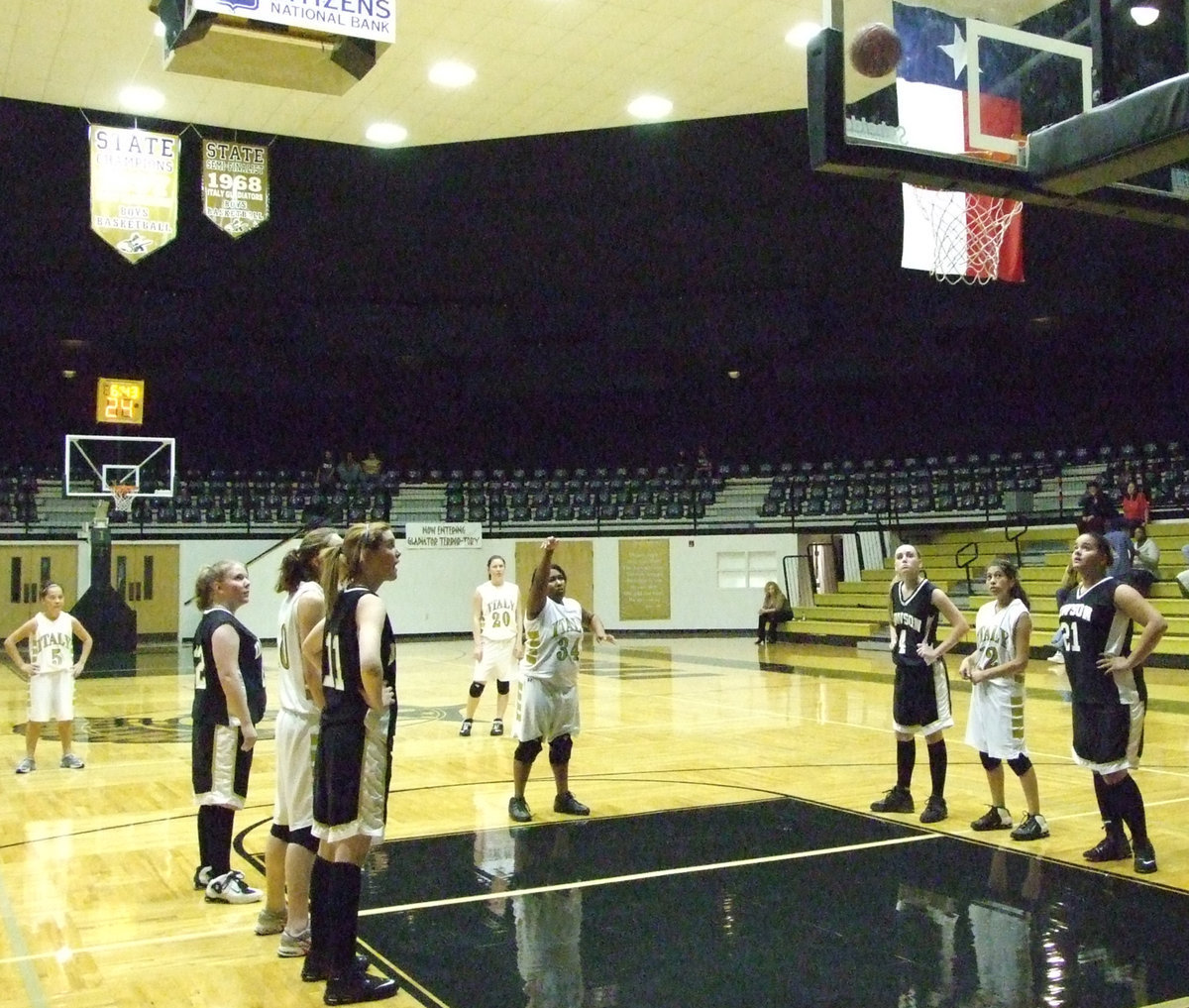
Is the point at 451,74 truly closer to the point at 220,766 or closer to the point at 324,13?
the point at 324,13

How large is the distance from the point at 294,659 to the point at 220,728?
0.94m

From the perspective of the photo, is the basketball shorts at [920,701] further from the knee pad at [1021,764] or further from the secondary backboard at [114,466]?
the secondary backboard at [114,466]

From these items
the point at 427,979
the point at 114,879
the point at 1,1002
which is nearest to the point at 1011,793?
the point at 427,979

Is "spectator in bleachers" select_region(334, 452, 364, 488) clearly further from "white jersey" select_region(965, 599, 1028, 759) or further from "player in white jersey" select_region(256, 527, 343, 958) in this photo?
"player in white jersey" select_region(256, 527, 343, 958)

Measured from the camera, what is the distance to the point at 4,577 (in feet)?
79.1

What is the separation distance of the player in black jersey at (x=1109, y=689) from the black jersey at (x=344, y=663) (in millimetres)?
3664

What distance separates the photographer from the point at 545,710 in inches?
284

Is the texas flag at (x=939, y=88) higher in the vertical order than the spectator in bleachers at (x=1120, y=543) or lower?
higher

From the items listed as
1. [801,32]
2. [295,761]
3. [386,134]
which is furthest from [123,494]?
[295,761]

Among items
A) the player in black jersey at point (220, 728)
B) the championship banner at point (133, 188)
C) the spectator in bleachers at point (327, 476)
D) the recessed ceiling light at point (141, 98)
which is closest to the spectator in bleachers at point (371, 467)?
the spectator in bleachers at point (327, 476)

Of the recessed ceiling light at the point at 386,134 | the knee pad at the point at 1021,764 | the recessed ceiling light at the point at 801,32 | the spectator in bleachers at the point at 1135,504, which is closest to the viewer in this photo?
the knee pad at the point at 1021,764

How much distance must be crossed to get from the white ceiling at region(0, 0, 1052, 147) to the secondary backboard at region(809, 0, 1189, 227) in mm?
5913

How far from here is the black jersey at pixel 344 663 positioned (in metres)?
4.11

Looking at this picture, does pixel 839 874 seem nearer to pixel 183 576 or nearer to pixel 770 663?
pixel 770 663
